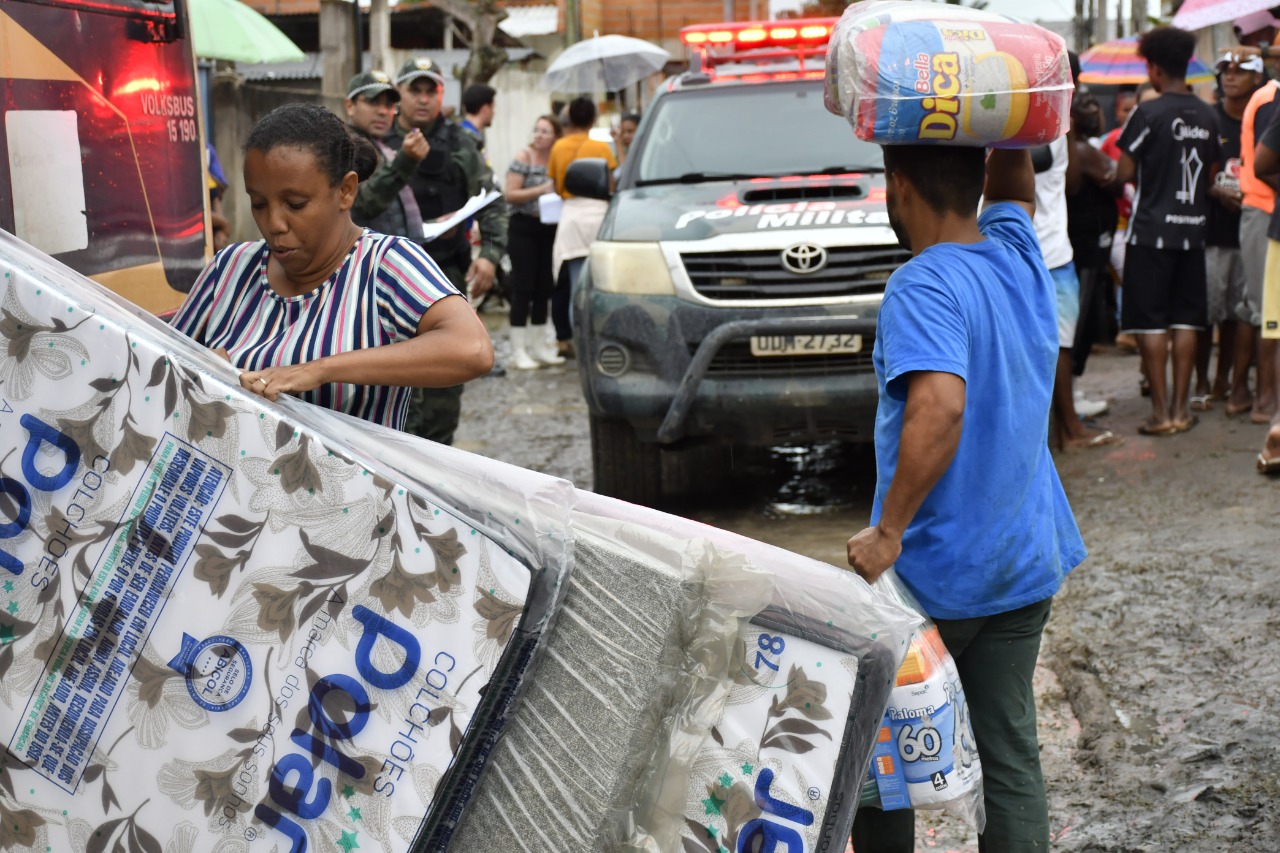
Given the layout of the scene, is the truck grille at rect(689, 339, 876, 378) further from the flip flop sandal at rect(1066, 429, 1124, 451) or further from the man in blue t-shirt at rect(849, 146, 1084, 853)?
the man in blue t-shirt at rect(849, 146, 1084, 853)

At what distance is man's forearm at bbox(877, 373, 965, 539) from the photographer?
2.49m

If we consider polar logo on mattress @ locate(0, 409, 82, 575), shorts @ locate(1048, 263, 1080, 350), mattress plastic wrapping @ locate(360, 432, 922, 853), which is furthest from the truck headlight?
polar logo on mattress @ locate(0, 409, 82, 575)

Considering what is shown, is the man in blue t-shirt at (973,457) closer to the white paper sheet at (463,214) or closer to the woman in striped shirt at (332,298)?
the woman in striped shirt at (332,298)

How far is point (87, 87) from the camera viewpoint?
4.05 m

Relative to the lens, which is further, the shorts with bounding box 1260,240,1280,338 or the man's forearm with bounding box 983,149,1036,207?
the shorts with bounding box 1260,240,1280,338

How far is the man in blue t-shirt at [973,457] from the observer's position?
A: 8.30 feet

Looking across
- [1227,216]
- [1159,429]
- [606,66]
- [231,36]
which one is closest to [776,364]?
[1159,429]

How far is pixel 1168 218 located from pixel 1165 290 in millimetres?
408

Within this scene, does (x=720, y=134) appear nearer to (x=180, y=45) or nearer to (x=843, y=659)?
(x=180, y=45)

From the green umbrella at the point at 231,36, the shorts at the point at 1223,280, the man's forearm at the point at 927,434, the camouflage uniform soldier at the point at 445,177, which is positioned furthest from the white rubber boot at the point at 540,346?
the man's forearm at the point at 927,434

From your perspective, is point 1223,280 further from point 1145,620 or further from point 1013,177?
point 1013,177

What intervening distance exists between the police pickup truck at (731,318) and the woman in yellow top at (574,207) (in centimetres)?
384

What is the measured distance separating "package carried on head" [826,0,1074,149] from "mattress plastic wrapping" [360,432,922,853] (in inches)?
32.1

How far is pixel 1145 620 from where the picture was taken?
5066 mm
